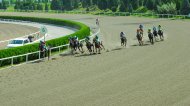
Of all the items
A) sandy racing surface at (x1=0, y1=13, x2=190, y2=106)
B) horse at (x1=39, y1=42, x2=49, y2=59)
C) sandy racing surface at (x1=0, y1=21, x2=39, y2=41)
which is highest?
horse at (x1=39, y1=42, x2=49, y2=59)

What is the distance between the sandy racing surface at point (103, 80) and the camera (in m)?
13.9

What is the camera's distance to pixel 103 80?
57.3ft

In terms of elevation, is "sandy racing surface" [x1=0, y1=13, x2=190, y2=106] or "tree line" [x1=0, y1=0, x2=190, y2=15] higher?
"tree line" [x1=0, y1=0, x2=190, y2=15]

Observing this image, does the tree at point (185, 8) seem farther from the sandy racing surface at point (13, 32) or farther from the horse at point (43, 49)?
the horse at point (43, 49)

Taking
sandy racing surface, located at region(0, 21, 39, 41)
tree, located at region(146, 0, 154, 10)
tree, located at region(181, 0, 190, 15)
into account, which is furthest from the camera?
tree, located at region(146, 0, 154, 10)

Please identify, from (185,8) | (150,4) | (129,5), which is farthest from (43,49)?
(129,5)

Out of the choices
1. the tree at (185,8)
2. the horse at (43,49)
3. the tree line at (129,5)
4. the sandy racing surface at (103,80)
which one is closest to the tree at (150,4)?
the tree line at (129,5)

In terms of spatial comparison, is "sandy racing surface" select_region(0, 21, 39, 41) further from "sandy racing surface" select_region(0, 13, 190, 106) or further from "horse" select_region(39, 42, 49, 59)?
"sandy racing surface" select_region(0, 13, 190, 106)

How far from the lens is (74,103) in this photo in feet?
44.3

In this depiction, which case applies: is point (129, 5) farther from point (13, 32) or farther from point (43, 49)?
point (43, 49)

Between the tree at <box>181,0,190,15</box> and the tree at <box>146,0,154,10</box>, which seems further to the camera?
the tree at <box>146,0,154,10</box>

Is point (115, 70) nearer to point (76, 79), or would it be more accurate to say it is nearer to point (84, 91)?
point (76, 79)

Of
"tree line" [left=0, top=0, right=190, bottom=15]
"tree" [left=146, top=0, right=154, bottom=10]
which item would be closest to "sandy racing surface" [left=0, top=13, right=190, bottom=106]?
"tree line" [left=0, top=0, right=190, bottom=15]

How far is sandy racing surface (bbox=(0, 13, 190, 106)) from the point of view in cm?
1389
